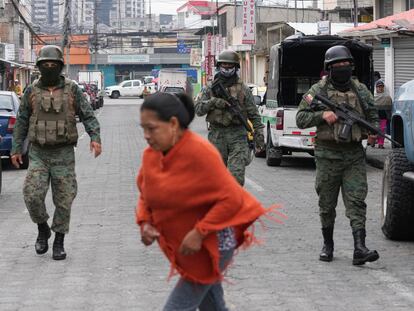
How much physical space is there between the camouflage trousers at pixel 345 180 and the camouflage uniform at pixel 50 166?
2.06 metres

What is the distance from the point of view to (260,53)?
53.5 meters

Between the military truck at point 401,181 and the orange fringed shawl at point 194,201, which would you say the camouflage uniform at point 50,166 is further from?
the orange fringed shawl at point 194,201

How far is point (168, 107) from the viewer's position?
410 cm

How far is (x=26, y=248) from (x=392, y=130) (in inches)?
152

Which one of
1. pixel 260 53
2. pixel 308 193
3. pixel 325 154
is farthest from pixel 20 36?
pixel 325 154

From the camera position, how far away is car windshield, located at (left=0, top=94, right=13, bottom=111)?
17350 mm

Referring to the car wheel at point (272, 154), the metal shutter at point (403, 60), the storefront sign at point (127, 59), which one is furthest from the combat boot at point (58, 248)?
the storefront sign at point (127, 59)

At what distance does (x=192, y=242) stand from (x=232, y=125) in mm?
5430

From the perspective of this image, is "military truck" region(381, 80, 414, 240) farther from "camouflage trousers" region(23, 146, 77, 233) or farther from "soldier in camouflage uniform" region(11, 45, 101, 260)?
"camouflage trousers" region(23, 146, 77, 233)

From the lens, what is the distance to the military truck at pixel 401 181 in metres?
8.48

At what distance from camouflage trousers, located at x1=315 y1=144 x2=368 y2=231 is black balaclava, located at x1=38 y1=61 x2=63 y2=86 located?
240cm

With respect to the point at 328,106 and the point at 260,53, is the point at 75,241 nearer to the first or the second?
the point at 328,106

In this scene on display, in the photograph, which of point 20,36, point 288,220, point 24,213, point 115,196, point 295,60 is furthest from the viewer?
point 20,36

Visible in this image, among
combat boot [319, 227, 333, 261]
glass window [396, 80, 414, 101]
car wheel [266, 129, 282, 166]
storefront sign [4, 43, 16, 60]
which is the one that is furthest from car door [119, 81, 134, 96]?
combat boot [319, 227, 333, 261]
